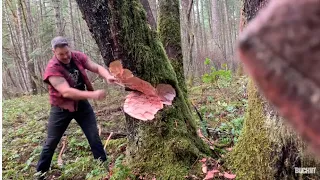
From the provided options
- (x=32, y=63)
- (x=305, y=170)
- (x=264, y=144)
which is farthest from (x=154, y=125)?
(x=32, y=63)

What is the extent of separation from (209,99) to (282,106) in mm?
7024

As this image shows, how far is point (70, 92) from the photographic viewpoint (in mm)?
3279

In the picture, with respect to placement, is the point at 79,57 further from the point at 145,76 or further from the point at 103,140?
the point at 103,140

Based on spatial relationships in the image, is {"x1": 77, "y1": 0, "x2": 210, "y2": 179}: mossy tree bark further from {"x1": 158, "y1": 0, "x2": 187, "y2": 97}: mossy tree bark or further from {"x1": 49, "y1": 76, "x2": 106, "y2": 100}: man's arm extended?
{"x1": 158, "y1": 0, "x2": 187, "y2": 97}: mossy tree bark

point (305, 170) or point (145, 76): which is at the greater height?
point (145, 76)

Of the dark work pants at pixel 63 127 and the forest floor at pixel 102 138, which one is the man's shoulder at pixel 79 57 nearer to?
the dark work pants at pixel 63 127

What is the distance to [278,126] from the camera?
2.49m

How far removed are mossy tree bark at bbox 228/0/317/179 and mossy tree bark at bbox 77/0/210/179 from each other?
0.62 metres

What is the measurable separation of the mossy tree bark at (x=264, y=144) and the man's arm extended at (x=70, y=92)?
4.43ft

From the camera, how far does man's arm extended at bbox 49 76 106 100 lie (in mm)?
2932

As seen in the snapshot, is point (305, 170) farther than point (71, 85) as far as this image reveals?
No

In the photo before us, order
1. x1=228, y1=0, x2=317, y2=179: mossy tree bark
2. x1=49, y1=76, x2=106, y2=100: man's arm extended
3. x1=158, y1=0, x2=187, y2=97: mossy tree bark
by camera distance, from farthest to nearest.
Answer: x1=158, y1=0, x2=187, y2=97: mossy tree bark < x1=49, y1=76, x2=106, y2=100: man's arm extended < x1=228, y1=0, x2=317, y2=179: mossy tree bark

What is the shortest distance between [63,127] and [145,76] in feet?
5.09

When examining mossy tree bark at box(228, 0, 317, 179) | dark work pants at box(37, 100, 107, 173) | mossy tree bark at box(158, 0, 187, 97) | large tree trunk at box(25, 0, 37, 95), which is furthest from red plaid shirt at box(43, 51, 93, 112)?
large tree trunk at box(25, 0, 37, 95)
